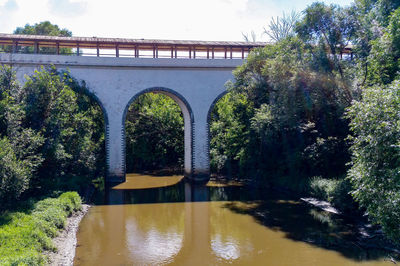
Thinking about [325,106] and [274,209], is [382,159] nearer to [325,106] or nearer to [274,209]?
→ [274,209]

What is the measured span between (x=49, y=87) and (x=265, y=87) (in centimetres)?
818

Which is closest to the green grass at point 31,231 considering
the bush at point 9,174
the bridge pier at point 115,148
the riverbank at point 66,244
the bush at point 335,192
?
the riverbank at point 66,244

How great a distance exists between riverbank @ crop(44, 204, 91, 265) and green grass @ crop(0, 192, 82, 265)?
0.15m

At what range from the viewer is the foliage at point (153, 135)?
2272 centimetres

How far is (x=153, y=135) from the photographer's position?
23125 mm

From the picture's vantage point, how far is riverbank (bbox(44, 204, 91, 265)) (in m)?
6.94

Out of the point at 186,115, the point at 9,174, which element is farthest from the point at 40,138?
the point at 186,115

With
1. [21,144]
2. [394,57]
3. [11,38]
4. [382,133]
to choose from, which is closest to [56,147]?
[21,144]

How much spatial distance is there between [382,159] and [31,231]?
22.1 feet

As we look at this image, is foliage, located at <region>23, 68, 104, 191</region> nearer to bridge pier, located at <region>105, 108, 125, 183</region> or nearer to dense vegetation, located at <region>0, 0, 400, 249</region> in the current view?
dense vegetation, located at <region>0, 0, 400, 249</region>

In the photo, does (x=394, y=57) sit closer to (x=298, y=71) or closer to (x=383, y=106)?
(x=298, y=71)

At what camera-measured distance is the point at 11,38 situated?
15719 mm

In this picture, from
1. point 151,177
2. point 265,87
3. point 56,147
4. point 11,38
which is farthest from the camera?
point 151,177

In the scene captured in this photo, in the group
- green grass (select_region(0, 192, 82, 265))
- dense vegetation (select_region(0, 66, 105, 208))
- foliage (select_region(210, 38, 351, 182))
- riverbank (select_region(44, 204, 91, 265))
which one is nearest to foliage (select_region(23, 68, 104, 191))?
dense vegetation (select_region(0, 66, 105, 208))
